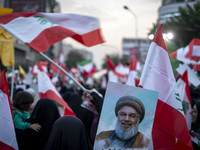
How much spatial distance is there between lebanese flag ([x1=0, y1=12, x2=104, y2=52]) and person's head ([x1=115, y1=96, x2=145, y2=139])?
2067 millimetres

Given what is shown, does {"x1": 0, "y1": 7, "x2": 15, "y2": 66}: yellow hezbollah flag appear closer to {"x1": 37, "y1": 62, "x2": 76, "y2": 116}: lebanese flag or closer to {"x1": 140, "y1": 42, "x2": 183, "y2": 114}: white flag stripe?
{"x1": 37, "y1": 62, "x2": 76, "y2": 116}: lebanese flag

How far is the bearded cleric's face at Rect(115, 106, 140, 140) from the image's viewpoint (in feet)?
9.18

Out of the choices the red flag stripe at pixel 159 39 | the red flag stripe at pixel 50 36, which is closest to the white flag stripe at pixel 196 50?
the red flag stripe at pixel 50 36

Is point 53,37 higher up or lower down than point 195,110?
higher up

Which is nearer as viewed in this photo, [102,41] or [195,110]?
[195,110]

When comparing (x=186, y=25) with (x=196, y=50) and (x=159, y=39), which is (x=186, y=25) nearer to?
(x=196, y=50)

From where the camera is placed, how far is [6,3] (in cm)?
2005

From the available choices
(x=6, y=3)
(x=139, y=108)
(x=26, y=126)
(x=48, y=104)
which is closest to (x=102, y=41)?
(x=48, y=104)

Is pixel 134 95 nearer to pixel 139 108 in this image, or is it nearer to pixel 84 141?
pixel 139 108

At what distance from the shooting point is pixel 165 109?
3346 millimetres

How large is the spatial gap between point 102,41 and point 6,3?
56.1ft

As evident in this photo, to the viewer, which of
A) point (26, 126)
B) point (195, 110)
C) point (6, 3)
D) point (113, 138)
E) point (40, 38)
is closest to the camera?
point (113, 138)

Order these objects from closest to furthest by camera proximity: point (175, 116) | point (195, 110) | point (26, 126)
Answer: point (175, 116) → point (26, 126) → point (195, 110)

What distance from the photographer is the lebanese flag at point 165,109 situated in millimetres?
3271
